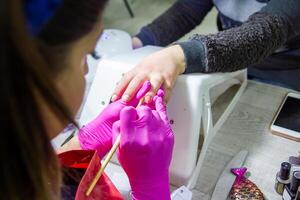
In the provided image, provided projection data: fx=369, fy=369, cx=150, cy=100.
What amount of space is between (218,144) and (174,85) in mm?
159

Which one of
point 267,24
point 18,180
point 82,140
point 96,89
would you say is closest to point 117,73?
point 96,89

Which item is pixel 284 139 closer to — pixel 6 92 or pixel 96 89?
pixel 96 89

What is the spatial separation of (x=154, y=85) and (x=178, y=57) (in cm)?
9

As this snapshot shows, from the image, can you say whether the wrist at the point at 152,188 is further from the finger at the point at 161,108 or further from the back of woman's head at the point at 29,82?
the back of woman's head at the point at 29,82

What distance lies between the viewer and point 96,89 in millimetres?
796

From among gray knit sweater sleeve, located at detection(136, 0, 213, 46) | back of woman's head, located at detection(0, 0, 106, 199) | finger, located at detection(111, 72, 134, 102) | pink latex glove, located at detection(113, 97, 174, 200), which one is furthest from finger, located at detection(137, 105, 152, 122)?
gray knit sweater sleeve, located at detection(136, 0, 213, 46)

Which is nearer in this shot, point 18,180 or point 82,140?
point 18,180

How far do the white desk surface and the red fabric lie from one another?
0.55ft

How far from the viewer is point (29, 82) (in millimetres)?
313

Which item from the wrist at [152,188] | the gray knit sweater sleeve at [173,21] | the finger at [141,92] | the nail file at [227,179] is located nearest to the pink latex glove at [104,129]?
the finger at [141,92]

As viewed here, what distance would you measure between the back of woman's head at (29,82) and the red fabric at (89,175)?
165mm

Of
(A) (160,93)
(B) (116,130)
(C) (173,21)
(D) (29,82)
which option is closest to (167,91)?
(A) (160,93)

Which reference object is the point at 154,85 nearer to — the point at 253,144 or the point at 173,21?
the point at 253,144

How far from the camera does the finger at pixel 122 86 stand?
0.71 m
